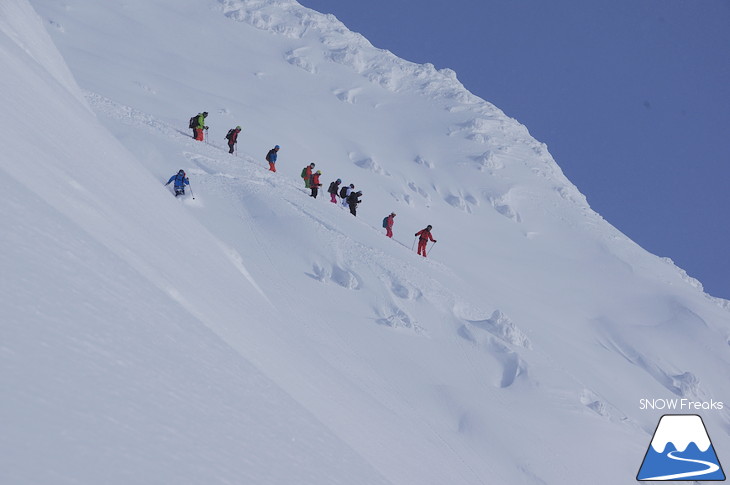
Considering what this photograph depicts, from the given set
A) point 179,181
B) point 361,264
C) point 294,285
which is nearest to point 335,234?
point 361,264

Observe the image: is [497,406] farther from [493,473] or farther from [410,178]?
[410,178]

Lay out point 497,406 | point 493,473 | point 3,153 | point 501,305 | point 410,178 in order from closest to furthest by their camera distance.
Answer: point 3,153 < point 493,473 < point 497,406 < point 501,305 < point 410,178

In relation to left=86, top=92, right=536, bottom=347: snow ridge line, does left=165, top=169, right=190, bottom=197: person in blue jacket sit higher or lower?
lower

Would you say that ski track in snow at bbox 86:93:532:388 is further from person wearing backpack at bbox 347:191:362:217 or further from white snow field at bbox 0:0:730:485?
person wearing backpack at bbox 347:191:362:217

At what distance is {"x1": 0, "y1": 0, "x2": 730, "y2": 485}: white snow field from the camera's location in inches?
182

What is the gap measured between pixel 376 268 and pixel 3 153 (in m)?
14.1

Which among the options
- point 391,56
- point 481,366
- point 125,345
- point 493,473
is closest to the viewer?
point 125,345

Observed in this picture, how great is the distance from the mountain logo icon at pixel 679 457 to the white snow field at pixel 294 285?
27.3 inches

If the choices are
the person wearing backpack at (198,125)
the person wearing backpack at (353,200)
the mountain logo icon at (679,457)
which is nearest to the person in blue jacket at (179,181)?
the person wearing backpack at (198,125)

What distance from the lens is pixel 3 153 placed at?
680 centimetres

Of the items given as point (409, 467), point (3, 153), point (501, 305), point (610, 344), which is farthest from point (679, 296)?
point (3, 153)

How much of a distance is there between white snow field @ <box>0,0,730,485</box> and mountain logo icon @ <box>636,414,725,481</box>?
2.27ft

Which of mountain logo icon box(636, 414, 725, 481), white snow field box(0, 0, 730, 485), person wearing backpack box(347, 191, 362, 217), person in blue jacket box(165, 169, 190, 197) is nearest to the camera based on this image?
white snow field box(0, 0, 730, 485)

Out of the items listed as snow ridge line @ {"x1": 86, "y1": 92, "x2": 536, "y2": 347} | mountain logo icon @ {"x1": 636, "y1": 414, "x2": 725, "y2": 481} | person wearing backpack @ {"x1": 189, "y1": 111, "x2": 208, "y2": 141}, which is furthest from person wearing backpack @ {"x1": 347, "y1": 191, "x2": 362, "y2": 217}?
mountain logo icon @ {"x1": 636, "y1": 414, "x2": 725, "y2": 481}
